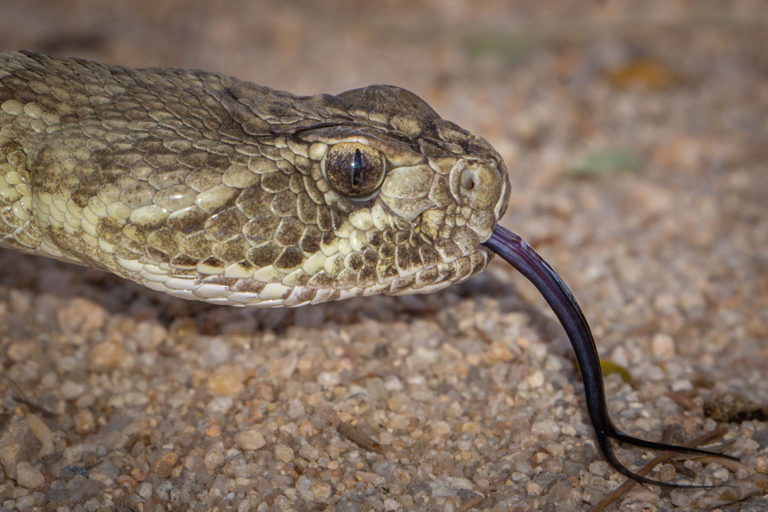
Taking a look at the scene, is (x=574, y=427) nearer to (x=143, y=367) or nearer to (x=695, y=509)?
(x=695, y=509)

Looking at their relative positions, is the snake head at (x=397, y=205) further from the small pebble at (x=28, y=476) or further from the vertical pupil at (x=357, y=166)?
the small pebble at (x=28, y=476)

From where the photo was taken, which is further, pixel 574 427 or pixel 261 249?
pixel 574 427

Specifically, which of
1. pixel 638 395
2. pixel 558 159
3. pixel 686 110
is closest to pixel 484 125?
pixel 558 159

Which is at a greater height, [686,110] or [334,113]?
[686,110]

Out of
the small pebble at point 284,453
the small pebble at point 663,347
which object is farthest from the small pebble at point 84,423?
the small pebble at point 663,347

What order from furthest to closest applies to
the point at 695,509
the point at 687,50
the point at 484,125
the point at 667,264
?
the point at 687,50 → the point at 484,125 → the point at 667,264 → the point at 695,509

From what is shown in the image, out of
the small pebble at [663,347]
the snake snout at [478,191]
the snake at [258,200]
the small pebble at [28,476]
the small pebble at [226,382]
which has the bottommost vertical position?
the small pebble at [28,476]

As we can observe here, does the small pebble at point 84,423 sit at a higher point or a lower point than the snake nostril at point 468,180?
lower
